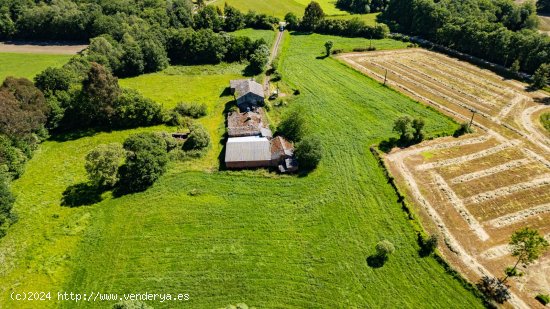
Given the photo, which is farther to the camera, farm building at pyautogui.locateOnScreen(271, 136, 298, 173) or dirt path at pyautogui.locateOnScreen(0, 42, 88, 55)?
dirt path at pyautogui.locateOnScreen(0, 42, 88, 55)

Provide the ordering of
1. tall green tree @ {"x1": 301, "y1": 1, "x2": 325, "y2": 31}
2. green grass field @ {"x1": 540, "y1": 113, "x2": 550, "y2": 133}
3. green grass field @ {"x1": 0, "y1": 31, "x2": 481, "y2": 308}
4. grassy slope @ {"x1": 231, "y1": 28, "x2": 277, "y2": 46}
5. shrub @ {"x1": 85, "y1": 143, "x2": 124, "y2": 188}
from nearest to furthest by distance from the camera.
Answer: green grass field @ {"x1": 0, "y1": 31, "x2": 481, "y2": 308} < shrub @ {"x1": 85, "y1": 143, "x2": 124, "y2": 188} < green grass field @ {"x1": 540, "y1": 113, "x2": 550, "y2": 133} < grassy slope @ {"x1": 231, "y1": 28, "x2": 277, "y2": 46} < tall green tree @ {"x1": 301, "y1": 1, "x2": 325, "y2": 31}

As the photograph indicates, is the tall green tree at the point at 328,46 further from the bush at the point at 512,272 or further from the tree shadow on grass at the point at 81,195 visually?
→ the bush at the point at 512,272

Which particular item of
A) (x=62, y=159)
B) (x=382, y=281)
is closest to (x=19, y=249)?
(x=62, y=159)

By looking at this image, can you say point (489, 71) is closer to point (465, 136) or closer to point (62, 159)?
point (465, 136)

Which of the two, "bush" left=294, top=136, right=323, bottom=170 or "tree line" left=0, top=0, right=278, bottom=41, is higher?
"tree line" left=0, top=0, right=278, bottom=41

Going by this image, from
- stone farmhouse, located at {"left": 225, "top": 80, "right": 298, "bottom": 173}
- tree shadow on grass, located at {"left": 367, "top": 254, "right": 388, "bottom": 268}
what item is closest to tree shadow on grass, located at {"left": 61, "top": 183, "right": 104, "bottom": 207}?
stone farmhouse, located at {"left": 225, "top": 80, "right": 298, "bottom": 173}

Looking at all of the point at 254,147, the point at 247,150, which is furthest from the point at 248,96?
the point at 247,150

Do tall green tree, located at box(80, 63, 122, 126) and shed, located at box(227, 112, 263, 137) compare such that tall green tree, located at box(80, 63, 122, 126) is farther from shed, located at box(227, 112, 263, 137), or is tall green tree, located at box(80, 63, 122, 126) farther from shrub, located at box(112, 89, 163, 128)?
shed, located at box(227, 112, 263, 137)

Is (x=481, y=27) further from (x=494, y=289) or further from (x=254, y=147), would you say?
(x=494, y=289)
